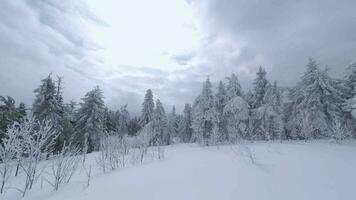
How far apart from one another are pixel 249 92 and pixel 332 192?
31.3 meters

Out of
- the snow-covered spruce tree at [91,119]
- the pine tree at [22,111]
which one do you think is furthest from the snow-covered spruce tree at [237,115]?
the pine tree at [22,111]

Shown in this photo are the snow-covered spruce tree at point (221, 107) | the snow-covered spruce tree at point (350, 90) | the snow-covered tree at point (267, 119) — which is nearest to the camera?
the snow-covered tree at point (267, 119)

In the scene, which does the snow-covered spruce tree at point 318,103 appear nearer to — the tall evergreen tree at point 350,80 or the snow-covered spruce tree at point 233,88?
the tall evergreen tree at point 350,80

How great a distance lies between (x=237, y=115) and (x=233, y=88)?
4533 millimetres

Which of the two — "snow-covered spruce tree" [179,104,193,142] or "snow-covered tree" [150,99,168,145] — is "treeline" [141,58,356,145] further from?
"snow-covered spruce tree" [179,104,193,142]

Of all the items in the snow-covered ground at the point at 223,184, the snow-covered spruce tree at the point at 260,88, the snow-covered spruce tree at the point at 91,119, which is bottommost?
the snow-covered ground at the point at 223,184

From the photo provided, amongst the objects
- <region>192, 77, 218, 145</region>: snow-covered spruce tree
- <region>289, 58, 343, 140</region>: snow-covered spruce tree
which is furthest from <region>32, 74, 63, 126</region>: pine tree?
<region>289, 58, 343, 140</region>: snow-covered spruce tree

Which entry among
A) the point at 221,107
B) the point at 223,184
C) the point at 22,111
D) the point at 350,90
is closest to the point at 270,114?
the point at 221,107

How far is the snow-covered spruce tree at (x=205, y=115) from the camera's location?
31.6m

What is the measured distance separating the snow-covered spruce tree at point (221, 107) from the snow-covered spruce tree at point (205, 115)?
1042 millimetres

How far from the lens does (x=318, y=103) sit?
26.6m

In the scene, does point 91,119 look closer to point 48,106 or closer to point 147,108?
point 48,106

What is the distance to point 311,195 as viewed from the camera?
643 cm

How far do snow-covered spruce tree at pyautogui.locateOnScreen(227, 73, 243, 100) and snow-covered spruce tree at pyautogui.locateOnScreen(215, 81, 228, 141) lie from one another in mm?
1457
